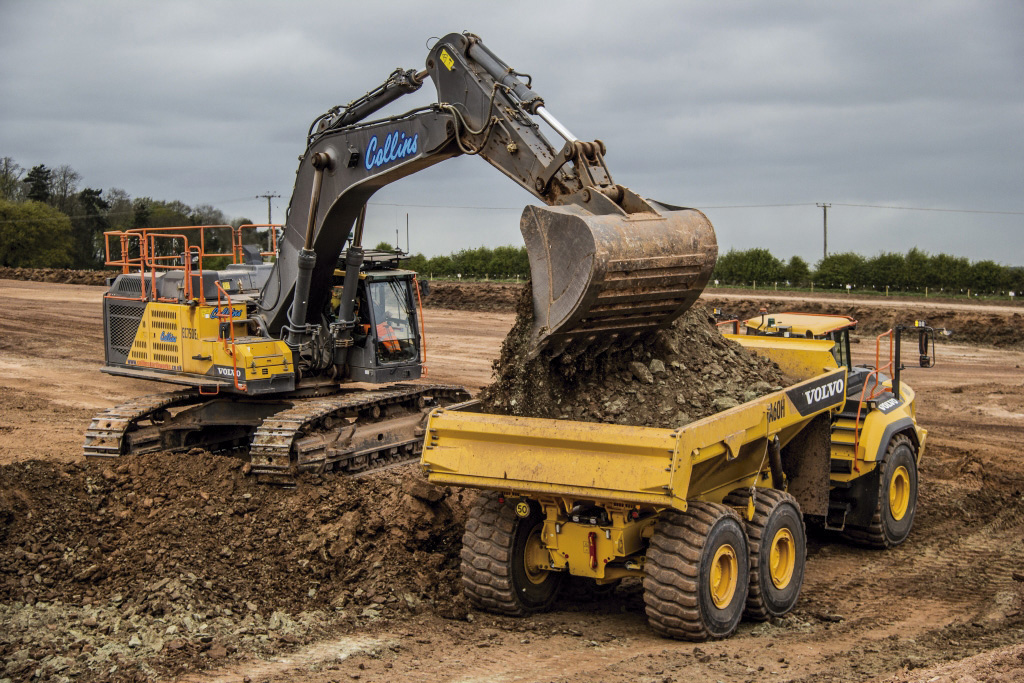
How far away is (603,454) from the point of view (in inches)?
264

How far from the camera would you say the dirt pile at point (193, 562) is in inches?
279

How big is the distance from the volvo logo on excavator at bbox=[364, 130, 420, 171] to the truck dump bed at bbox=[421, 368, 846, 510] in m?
3.10

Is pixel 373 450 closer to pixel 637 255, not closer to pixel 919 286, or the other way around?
pixel 637 255

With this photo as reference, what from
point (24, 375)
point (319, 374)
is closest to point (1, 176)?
point (24, 375)

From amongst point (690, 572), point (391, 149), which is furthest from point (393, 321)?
point (690, 572)

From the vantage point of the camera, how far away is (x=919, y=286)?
146 feet

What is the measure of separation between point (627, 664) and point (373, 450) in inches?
199

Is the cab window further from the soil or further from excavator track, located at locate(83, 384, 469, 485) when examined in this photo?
the soil

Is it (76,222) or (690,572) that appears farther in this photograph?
(76,222)

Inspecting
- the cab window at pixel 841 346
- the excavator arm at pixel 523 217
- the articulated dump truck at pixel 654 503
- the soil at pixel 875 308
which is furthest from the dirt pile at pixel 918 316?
the articulated dump truck at pixel 654 503

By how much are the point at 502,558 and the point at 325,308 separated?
16.6 feet

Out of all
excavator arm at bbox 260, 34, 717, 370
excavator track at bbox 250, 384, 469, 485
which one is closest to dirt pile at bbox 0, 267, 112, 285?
excavator track at bbox 250, 384, 469, 485

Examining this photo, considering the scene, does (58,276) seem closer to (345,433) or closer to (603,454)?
(345,433)

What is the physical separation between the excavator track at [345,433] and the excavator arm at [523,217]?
88cm
